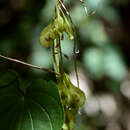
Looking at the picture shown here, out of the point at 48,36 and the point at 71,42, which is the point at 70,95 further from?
the point at 71,42

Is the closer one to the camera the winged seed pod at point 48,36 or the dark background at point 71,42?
the winged seed pod at point 48,36

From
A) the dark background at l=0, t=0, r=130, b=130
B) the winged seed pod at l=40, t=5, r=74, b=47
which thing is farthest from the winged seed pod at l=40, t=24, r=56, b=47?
the dark background at l=0, t=0, r=130, b=130

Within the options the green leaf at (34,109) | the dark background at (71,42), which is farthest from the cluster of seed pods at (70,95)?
the dark background at (71,42)

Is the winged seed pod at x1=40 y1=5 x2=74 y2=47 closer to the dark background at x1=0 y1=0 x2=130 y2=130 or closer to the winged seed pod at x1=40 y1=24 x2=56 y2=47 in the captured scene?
the winged seed pod at x1=40 y1=24 x2=56 y2=47

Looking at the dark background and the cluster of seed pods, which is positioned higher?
the dark background

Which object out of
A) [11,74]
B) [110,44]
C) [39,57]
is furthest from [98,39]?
[11,74]

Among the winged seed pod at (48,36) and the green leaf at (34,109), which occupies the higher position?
the winged seed pod at (48,36)

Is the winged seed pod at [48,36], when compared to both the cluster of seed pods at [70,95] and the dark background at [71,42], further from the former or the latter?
the dark background at [71,42]

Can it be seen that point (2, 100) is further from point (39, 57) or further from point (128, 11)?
point (128, 11)

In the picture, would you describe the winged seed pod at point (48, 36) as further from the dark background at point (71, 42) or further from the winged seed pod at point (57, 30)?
the dark background at point (71, 42)
